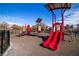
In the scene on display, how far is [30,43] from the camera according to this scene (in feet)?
13.8

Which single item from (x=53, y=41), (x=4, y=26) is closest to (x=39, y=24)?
(x=53, y=41)

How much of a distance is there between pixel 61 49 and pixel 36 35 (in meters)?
0.65

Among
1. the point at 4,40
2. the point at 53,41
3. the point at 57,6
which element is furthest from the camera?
the point at 53,41

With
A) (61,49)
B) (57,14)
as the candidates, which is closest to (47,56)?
(61,49)

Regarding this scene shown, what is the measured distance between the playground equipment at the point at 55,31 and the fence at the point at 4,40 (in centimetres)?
82

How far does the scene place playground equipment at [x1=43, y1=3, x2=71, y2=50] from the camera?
408 cm

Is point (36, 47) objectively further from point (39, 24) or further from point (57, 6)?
point (57, 6)

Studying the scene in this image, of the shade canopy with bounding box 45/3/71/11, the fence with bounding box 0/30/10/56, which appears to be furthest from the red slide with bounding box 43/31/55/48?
the fence with bounding box 0/30/10/56

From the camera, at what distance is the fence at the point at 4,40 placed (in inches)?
153

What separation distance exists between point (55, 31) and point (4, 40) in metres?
1.16

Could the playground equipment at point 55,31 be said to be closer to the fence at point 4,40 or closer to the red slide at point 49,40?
the red slide at point 49,40

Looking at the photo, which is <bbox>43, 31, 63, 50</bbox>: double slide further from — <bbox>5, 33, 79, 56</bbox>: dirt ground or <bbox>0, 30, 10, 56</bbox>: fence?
<bbox>0, 30, 10, 56</bbox>: fence

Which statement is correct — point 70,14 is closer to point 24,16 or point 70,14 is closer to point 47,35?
point 47,35

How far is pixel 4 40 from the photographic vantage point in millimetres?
3986
